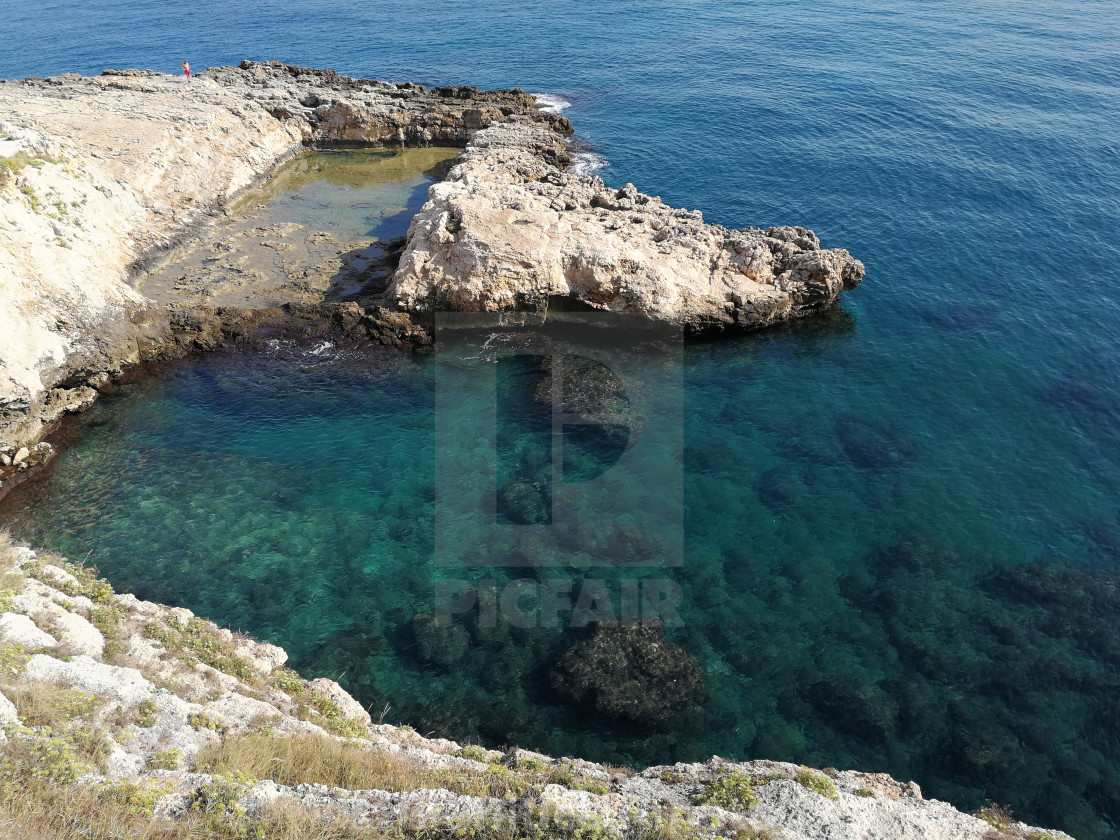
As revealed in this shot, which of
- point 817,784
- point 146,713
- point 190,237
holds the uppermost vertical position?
point 190,237

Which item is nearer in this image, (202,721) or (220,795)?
(220,795)

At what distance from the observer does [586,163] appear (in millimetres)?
58312

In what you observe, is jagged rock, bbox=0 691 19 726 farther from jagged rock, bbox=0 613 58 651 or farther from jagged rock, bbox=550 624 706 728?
jagged rock, bbox=550 624 706 728

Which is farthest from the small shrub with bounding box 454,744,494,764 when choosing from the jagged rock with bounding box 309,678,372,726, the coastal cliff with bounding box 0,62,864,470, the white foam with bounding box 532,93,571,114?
the white foam with bounding box 532,93,571,114

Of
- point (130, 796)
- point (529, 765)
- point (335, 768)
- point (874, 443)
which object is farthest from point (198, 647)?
point (874, 443)

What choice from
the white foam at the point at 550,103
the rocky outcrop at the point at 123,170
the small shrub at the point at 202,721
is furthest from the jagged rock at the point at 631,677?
the white foam at the point at 550,103

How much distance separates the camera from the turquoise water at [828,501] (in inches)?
850

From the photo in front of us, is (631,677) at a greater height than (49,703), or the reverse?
(49,703)

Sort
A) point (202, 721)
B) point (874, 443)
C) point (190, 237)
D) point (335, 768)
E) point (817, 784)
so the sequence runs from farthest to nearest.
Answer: point (190, 237), point (874, 443), point (817, 784), point (202, 721), point (335, 768)

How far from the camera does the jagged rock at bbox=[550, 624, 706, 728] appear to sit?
2161 cm

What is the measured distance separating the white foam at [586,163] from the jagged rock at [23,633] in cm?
4788

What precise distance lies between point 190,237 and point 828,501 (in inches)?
1651

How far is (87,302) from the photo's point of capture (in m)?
35.4

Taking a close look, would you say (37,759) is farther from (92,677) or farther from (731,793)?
(731,793)
